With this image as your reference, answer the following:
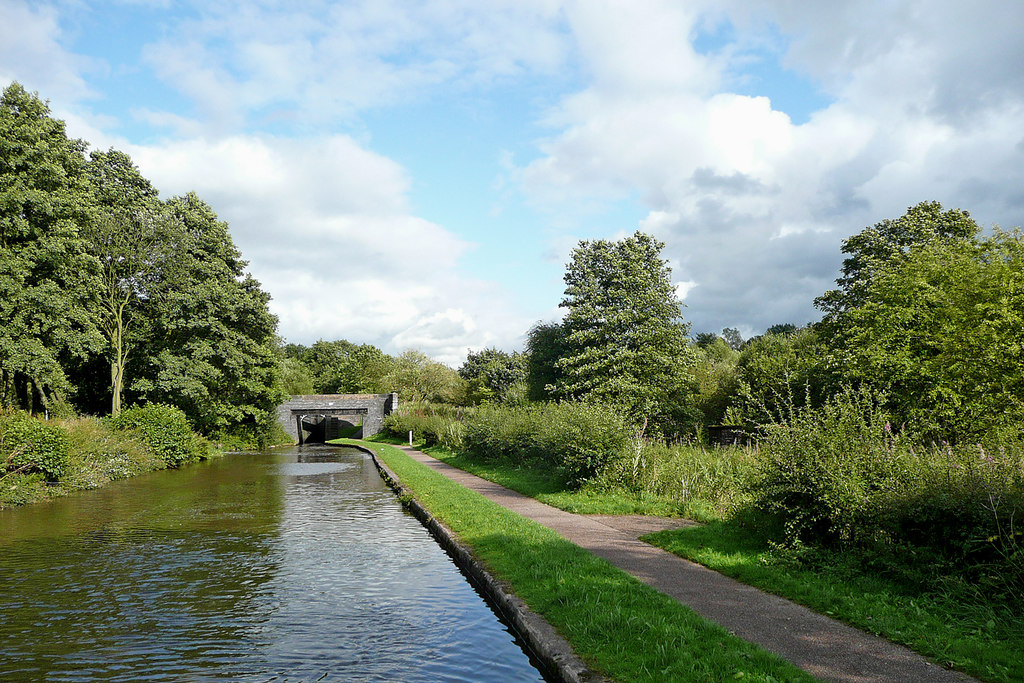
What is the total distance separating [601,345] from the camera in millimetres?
37750

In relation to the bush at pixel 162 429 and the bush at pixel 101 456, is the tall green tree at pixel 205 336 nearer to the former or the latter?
the bush at pixel 162 429

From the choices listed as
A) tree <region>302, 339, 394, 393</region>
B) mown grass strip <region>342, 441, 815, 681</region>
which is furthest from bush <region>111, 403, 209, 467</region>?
tree <region>302, 339, 394, 393</region>

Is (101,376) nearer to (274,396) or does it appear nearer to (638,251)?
(274,396)

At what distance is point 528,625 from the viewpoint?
643 centimetres

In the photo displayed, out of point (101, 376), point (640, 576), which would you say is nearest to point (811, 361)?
point (640, 576)

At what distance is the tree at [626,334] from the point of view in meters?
36.0

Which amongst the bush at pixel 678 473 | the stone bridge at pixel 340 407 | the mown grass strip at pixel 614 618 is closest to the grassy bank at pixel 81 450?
the mown grass strip at pixel 614 618

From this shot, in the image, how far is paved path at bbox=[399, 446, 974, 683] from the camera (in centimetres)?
496

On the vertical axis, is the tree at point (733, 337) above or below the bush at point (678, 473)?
above

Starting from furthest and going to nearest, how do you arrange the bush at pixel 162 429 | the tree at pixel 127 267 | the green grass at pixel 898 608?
the tree at pixel 127 267 → the bush at pixel 162 429 → the green grass at pixel 898 608

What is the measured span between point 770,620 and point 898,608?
126cm

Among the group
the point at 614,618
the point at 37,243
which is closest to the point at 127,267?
the point at 37,243

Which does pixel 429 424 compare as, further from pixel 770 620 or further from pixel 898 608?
pixel 898 608

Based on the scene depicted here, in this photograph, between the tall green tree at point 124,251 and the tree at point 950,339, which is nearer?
the tree at point 950,339
